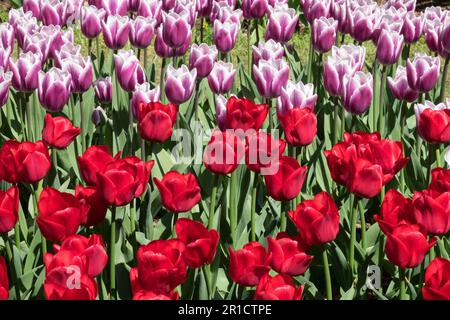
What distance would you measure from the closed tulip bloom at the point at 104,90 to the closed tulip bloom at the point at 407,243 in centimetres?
188

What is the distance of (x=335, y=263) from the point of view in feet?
9.14

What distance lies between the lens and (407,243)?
2.15 metres

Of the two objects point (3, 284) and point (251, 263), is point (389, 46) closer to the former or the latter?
point (251, 263)

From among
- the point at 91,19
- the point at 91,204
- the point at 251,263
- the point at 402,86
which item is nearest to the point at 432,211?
the point at 251,263

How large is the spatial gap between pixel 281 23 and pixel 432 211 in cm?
217

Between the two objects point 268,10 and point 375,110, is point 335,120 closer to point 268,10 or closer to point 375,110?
point 375,110

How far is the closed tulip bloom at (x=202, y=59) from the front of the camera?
3.68 metres

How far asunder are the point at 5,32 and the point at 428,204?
2465 mm

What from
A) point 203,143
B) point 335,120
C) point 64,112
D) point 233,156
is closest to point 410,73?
point 335,120

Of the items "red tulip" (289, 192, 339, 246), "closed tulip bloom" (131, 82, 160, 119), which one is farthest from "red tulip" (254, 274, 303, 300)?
"closed tulip bloom" (131, 82, 160, 119)

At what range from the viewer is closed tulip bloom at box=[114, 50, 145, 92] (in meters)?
3.40

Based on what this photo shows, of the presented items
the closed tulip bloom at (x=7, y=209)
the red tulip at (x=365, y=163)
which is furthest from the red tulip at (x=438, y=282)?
the closed tulip bloom at (x=7, y=209)

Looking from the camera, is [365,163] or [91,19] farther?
[91,19]

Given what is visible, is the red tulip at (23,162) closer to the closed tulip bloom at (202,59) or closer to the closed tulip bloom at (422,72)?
the closed tulip bloom at (202,59)
